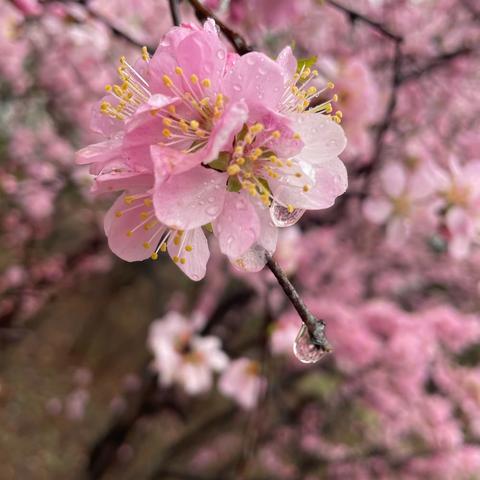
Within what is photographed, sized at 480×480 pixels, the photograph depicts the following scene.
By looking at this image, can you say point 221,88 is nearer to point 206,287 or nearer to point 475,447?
point 475,447

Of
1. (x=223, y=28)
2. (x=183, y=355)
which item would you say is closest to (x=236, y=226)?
(x=223, y=28)

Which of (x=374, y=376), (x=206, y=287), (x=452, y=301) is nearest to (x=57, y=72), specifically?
(x=206, y=287)

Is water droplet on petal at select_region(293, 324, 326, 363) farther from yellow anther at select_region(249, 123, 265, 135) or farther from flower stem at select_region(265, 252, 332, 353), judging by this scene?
yellow anther at select_region(249, 123, 265, 135)

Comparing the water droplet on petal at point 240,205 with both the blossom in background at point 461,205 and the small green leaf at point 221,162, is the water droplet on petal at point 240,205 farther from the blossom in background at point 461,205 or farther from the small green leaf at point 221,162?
the blossom in background at point 461,205

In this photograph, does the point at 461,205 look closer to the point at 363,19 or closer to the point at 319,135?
the point at 363,19

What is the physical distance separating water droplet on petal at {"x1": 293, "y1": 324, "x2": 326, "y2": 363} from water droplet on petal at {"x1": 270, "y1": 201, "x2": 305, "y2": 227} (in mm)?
106

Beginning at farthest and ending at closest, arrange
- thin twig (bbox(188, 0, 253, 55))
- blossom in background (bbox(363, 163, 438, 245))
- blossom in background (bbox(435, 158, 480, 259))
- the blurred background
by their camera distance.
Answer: the blurred background, blossom in background (bbox(363, 163, 438, 245)), blossom in background (bbox(435, 158, 480, 259)), thin twig (bbox(188, 0, 253, 55))

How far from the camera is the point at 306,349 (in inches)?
21.0

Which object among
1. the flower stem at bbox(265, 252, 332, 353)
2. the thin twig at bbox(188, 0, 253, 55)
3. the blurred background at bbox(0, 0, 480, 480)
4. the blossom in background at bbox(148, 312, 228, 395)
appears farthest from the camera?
the blossom in background at bbox(148, 312, 228, 395)

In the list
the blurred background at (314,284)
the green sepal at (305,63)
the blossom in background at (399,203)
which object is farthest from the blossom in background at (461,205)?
the green sepal at (305,63)

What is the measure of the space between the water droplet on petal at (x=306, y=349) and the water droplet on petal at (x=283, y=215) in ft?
0.35

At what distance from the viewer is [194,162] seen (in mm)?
471

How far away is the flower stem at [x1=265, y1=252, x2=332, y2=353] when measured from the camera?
1.50 ft

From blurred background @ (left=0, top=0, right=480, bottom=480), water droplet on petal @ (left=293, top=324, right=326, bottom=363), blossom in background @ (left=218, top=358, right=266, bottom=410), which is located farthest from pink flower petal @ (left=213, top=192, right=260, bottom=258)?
blossom in background @ (left=218, top=358, right=266, bottom=410)
